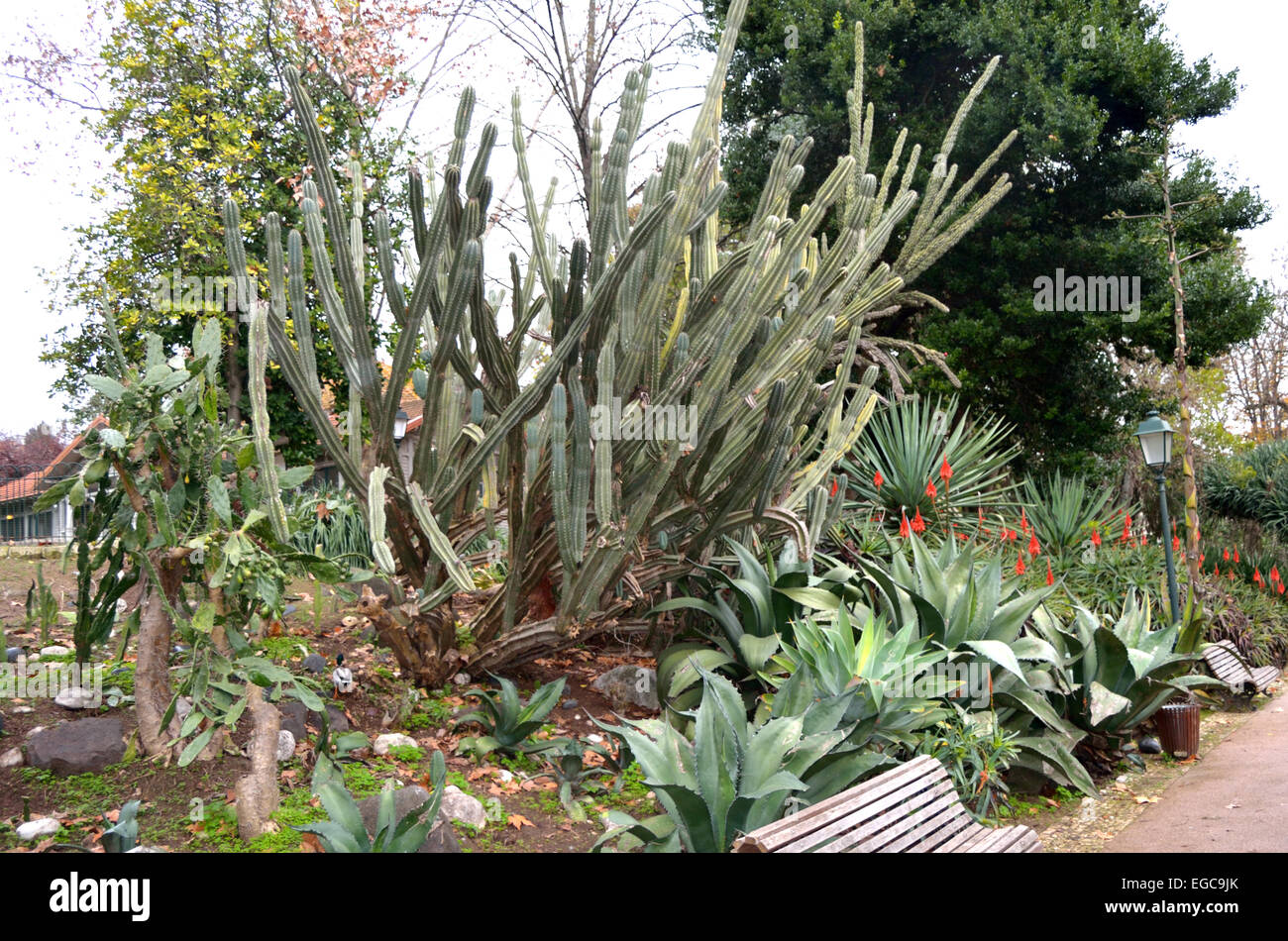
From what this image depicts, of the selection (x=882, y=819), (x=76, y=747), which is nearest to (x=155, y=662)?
(x=76, y=747)

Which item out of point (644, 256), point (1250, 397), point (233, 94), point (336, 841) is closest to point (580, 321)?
point (644, 256)

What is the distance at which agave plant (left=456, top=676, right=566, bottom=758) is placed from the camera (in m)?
3.99

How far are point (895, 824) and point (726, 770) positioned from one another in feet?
1.92

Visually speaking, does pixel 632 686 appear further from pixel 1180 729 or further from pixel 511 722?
pixel 1180 729

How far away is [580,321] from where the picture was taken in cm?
393

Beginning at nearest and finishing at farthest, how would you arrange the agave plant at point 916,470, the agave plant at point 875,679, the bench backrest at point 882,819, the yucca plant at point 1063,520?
the bench backrest at point 882,819 → the agave plant at point 875,679 → the agave plant at point 916,470 → the yucca plant at point 1063,520

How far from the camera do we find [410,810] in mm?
3098

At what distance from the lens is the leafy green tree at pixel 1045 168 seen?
10.2 meters

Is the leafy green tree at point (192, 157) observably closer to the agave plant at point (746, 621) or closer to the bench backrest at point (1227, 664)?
the agave plant at point (746, 621)

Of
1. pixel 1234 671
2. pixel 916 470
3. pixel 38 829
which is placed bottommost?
pixel 1234 671

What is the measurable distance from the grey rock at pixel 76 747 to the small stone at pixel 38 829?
0.40 m

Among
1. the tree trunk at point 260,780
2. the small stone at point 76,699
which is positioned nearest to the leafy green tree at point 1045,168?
the tree trunk at point 260,780
